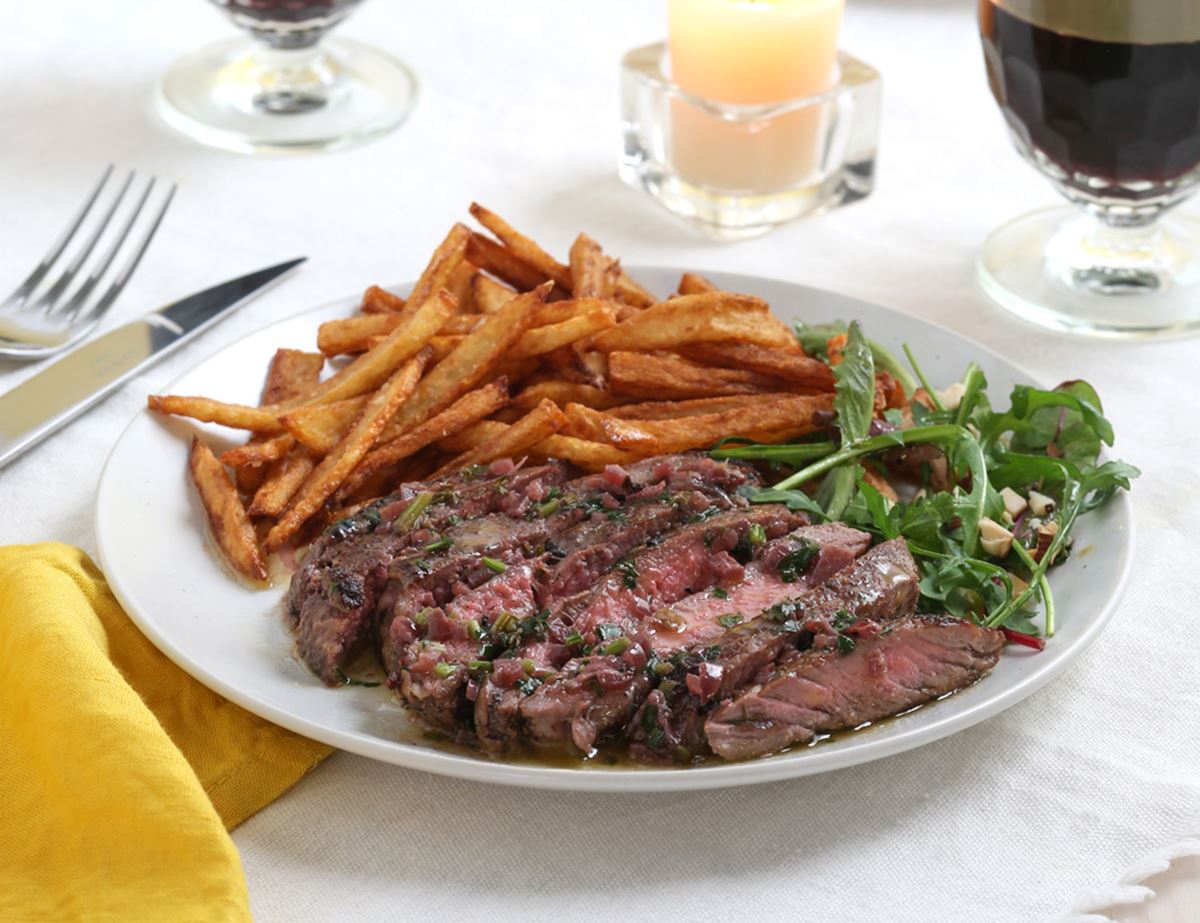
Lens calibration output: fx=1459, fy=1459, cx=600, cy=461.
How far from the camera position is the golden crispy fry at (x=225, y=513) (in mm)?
3186

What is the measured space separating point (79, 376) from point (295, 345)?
0.61m

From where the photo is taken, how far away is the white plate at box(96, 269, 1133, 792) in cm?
248

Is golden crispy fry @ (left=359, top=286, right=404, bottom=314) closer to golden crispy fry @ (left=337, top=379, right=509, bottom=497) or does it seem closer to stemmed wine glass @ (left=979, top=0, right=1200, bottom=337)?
golden crispy fry @ (left=337, top=379, right=509, bottom=497)

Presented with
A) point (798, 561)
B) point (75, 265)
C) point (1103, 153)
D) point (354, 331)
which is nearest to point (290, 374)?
point (354, 331)

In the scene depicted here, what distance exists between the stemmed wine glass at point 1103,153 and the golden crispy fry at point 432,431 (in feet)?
5.98

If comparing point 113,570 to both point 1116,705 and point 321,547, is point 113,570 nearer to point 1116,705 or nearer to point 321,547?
point 321,547

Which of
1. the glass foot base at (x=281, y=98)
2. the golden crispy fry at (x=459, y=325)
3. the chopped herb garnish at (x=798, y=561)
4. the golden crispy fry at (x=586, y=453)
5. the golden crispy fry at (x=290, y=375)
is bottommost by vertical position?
the glass foot base at (x=281, y=98)

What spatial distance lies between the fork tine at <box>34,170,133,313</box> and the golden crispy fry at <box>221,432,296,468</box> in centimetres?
124

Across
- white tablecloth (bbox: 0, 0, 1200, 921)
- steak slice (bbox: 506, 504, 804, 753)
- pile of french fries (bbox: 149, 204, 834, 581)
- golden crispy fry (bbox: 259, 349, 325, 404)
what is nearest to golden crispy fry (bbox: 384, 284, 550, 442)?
pile of french fries (bbox: 149, 204, 834, 581)

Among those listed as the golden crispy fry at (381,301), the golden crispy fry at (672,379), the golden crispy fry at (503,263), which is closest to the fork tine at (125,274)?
the golden crispy fry at (381,301)

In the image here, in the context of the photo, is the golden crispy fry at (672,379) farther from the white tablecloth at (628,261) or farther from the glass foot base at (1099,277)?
the glass foot base at (1099,277)

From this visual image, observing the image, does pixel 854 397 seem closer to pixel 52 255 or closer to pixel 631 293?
pixel 631 293

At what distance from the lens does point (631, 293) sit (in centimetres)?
393

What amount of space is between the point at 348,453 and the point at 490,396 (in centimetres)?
37
